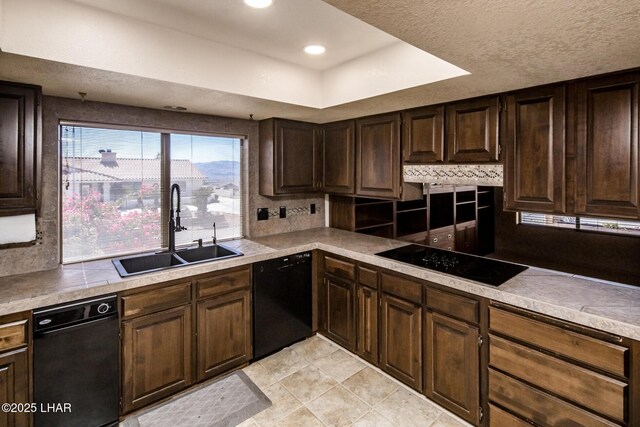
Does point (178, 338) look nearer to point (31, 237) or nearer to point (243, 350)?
point (243, 350)

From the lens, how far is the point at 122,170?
2699mm

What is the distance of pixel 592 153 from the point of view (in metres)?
1.86

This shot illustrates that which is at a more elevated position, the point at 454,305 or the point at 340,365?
the point at 454,305

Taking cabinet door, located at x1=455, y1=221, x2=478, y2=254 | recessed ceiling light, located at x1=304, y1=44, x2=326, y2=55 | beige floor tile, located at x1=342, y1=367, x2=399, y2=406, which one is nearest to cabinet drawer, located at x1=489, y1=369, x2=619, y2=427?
beige floor tile, located at x1=342, y1=367, x2=399, y2=406

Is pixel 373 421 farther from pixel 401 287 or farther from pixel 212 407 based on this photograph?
pixel 212 407

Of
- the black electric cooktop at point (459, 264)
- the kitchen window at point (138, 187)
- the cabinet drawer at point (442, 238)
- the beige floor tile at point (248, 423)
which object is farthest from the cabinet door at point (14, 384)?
the cabinet drawer at point (442, 238)

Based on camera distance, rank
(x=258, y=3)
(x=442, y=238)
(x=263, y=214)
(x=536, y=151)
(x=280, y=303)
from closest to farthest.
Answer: (x=258, y=3)
(x=536, y=151)
(x=280, y=303)
(x=263, y=214)
(x=442, y=238)

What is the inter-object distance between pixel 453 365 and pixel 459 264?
677 millimetres

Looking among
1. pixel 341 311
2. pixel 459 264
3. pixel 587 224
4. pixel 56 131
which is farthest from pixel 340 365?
pixel 587 224

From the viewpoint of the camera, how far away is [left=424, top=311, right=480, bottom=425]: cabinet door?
2068 mm

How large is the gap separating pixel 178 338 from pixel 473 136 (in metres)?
2.51

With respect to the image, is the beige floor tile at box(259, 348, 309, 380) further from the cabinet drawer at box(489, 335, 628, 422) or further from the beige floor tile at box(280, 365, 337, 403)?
the cabinet drawer at box(489, 335, 628, 422)

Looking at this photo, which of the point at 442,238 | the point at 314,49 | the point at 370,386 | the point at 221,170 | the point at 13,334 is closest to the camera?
the point at 13,334

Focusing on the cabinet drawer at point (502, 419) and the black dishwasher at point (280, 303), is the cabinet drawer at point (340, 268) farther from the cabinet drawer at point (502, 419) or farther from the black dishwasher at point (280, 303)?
the cabinet drawer at point (502, 419)
